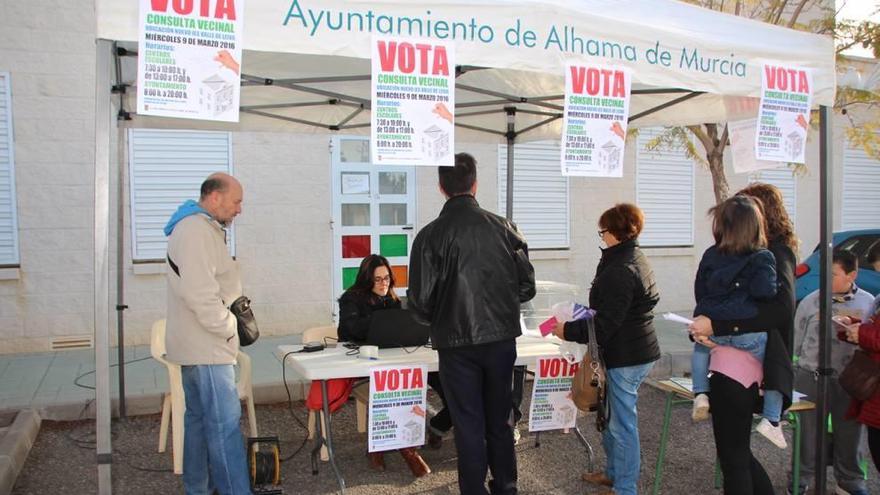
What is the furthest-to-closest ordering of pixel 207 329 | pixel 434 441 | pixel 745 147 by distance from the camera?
1. pixel 434 441
2. pixel 745 147
3. pixel 207 329

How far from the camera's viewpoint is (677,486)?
4262 millimetres

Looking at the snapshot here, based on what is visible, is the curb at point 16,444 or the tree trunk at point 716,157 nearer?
the curb at point 16,444

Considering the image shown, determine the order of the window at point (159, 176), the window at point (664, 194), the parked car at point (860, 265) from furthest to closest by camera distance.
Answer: the window at point (664, 194)
the window at point (159, 176)
the parked car at point (860, 265)

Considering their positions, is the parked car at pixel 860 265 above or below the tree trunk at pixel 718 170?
below

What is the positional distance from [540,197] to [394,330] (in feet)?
18.0

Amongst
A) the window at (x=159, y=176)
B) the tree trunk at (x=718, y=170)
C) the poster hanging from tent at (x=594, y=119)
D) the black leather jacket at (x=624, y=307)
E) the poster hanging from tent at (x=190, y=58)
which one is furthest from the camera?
the window at (x=159, y=176)

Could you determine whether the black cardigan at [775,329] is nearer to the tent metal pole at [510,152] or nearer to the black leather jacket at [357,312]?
the black leather jacket at [357,312]

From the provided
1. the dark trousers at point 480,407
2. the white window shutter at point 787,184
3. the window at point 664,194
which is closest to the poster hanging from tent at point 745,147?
the dark trousers at point 480,407

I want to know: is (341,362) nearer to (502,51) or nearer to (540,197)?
(502,51)

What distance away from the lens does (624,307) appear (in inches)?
138

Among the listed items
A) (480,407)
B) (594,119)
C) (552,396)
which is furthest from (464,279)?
(552,396)

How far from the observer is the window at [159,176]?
7477 mm

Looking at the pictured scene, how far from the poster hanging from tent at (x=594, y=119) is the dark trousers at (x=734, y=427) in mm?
1176

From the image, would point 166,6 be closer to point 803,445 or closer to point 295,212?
point 803,445
